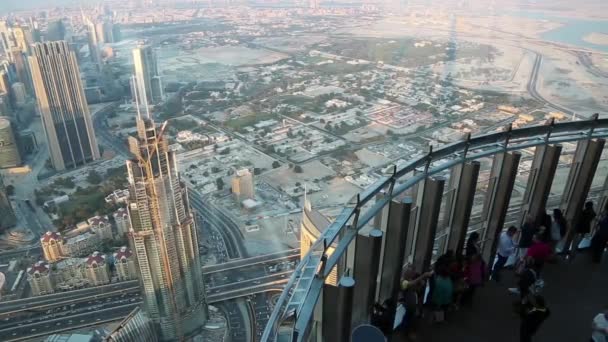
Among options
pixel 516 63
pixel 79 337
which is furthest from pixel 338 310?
pixel 516 63

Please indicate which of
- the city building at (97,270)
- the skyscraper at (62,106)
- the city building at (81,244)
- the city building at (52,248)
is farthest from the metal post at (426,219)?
the skyscraper at (62,106)

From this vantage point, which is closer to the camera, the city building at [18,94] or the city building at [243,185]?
the city building at [243,185]

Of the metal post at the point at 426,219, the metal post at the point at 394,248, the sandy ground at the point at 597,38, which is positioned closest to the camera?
the metal post at the point at 394,248

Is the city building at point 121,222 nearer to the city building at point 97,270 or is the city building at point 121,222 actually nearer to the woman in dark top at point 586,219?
the city building at point 97,270

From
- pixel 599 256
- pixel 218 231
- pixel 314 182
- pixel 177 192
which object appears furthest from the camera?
pixel 314 182

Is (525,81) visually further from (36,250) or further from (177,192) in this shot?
(36,250)

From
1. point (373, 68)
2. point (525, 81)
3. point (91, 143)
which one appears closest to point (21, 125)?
point (91, 143)
